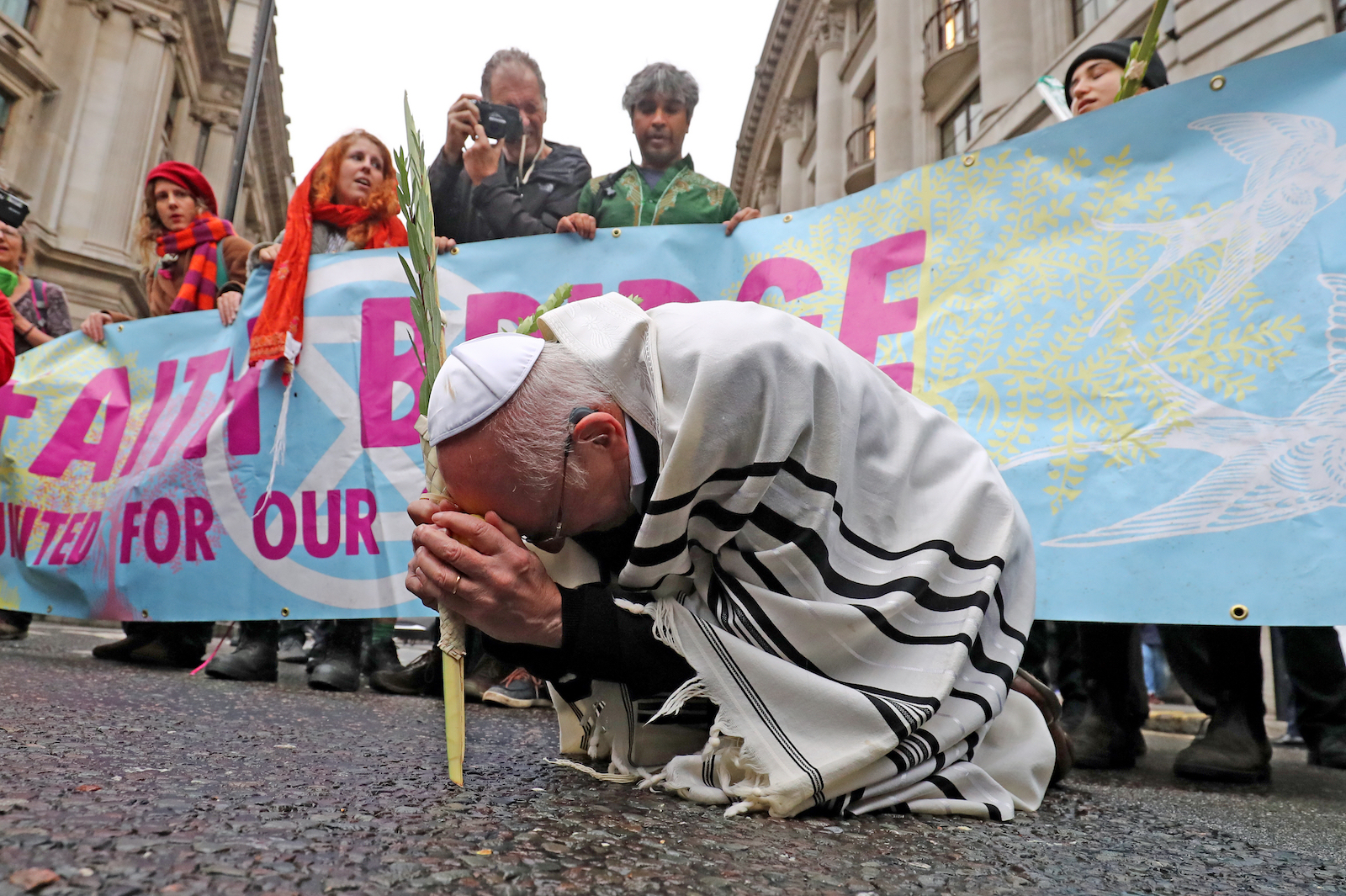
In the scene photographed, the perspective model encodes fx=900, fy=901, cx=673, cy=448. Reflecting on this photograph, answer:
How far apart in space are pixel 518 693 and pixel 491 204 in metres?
2.01

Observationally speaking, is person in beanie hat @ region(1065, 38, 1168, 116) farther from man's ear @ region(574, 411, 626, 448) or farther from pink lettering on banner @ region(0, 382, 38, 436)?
pink lettering on banner @ region(0, 382, 38, 436)

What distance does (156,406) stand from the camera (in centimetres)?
401

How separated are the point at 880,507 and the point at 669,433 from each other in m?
0.41

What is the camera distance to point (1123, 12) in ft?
35.7

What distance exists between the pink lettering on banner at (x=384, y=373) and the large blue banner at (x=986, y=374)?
1cm

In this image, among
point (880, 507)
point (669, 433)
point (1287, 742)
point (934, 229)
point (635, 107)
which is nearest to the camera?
point (669, 433)

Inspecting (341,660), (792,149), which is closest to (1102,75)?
(341,660)

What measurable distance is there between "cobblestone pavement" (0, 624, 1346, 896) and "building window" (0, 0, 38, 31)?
2099 centimetres

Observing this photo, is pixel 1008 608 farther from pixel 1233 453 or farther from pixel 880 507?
pixel 1233 453

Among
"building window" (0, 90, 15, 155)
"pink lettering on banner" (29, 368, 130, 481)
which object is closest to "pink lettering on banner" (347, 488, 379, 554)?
"pink lettering on banner" (29, 368, 130, 481)

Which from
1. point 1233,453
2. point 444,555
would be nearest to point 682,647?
point 444,555

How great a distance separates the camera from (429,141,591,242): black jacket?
3.81 m

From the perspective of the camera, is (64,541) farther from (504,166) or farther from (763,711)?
(763,711)

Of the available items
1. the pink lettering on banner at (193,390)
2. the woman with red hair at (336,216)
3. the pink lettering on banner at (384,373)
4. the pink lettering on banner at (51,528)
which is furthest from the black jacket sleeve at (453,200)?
the pink lettering on banner at (51,528)
